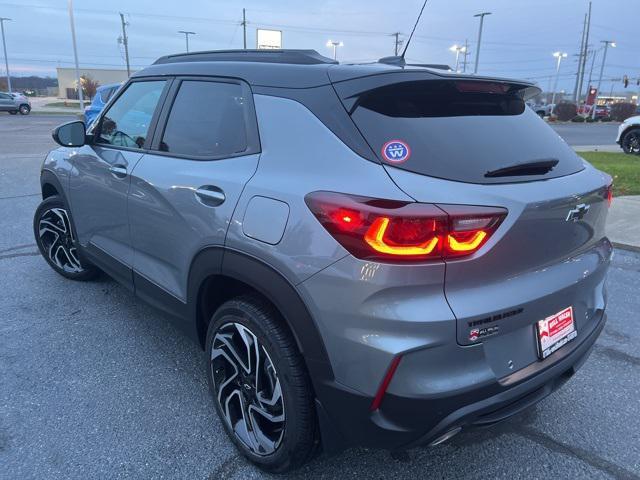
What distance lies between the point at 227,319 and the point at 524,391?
4.21 feet

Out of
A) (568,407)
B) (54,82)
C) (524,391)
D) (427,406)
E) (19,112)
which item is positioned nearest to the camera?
(427,406)

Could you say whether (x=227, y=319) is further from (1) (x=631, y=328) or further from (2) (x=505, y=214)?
(1) (x=631, y=328)

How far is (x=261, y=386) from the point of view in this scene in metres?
2.27

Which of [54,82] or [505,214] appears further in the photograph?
[54,82]

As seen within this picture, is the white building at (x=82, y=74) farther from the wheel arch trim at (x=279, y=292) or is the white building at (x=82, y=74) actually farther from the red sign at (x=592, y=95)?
the wheel arch trim at (x=279, y=292)

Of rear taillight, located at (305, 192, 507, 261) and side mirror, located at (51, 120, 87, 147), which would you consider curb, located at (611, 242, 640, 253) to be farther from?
side mirror, located at (51, 120, 87, 147)

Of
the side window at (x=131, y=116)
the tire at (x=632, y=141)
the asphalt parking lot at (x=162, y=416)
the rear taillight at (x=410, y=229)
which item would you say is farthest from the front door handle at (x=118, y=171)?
the tire at (x=632, y=141)

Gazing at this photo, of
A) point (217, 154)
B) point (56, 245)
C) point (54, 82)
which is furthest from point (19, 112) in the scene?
point (54, 82)

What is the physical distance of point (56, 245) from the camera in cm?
446

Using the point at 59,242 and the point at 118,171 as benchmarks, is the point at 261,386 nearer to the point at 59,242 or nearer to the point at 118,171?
the point at 118,171

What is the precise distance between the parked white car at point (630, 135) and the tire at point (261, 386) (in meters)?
15.7

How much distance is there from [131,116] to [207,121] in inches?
38.1

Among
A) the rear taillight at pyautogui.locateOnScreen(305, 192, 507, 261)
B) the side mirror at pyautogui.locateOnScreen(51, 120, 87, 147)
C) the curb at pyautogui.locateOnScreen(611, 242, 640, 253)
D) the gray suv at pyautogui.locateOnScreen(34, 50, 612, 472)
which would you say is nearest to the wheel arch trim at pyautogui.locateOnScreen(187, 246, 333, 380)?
the gray suv at pyautogui.locateOnScreen(34, 50, 612, 472)

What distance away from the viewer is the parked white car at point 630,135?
47.8 ft
